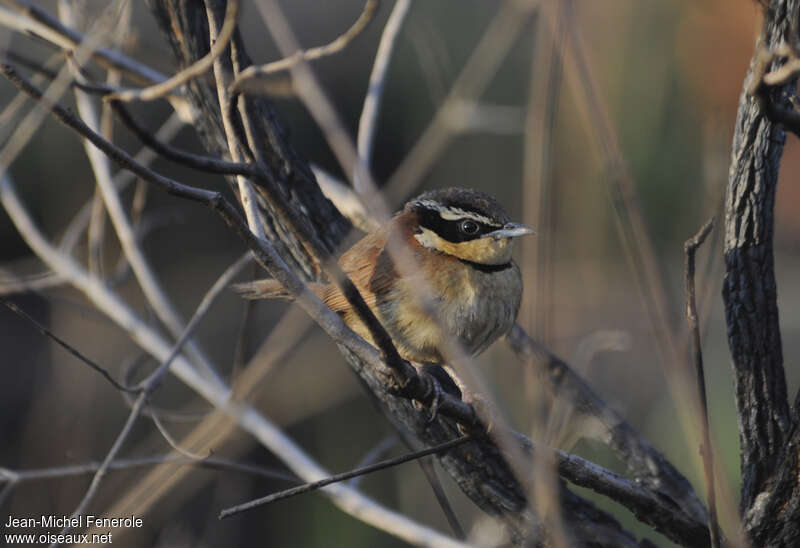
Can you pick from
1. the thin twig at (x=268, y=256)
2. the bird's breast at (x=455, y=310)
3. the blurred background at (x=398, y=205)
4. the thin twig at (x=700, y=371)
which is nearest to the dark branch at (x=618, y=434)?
the bird's breast at (x=455, y=310)

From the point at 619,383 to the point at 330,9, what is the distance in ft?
14.3

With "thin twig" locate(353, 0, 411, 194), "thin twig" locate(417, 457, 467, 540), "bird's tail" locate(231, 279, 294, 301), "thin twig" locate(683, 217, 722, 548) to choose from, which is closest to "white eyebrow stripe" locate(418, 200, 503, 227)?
"thin twig" locate(353, 0, 411, 194)

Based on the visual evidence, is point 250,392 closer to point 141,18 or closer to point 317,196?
point 317,196

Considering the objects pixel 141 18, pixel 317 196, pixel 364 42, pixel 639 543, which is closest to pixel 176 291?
pixel 141 18

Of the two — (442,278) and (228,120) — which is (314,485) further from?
(442,278)

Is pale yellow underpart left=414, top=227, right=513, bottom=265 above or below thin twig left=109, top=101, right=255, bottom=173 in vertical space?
below

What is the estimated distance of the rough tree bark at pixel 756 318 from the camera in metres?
2.36

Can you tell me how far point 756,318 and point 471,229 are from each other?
1249mm

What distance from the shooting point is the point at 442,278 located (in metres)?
3.28

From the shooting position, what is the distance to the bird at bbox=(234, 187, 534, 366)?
10.4 feet

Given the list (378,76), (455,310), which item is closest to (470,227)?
(455,310)

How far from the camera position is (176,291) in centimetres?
662

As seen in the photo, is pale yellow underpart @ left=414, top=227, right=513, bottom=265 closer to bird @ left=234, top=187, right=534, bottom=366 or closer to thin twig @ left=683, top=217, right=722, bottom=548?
bird @ left=234, top=187, right=534, bottom=366

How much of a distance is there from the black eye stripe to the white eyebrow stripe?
1 centimetres
